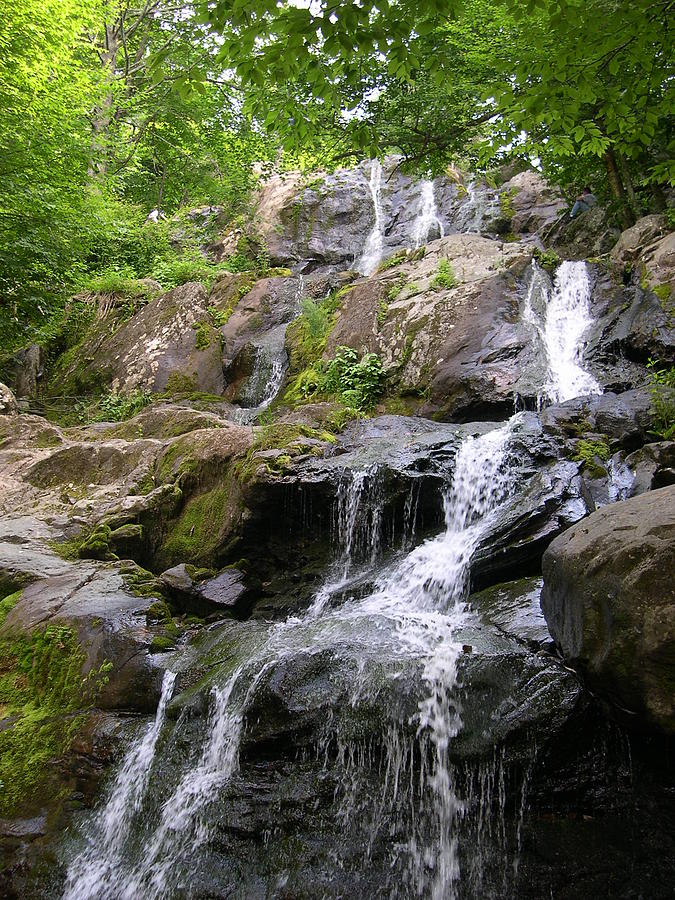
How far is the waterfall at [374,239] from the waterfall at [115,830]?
1492cm

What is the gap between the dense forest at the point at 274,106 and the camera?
138 inches

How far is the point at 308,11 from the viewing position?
10.0 ft

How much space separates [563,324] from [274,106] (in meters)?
7.61

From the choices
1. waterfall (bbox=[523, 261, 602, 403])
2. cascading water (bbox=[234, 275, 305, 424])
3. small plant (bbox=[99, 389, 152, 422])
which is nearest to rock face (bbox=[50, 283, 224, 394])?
small plant (bbox=[99, 389, 152, 422])

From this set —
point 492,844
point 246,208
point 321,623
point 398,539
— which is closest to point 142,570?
point 321,623

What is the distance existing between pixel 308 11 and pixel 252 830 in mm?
5268

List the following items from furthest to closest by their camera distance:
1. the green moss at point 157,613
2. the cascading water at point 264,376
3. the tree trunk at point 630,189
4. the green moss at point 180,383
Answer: the green moss at point 180,383
the cascading water at point 264,376
the tree trunk at point 630,189
the green moss at point 157,613

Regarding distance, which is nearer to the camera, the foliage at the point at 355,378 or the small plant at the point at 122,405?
the foliage at the point at 355,378

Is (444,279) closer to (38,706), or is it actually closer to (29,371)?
(38,706)

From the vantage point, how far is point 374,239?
1922 cm

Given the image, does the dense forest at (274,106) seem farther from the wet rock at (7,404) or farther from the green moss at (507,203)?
the green moss at (507,203)

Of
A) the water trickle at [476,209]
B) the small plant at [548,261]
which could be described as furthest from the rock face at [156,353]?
the water trickle at [476,209]

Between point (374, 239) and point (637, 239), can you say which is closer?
point (637, 239)

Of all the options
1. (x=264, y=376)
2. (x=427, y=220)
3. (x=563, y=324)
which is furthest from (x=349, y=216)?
(x=563, y=324)
